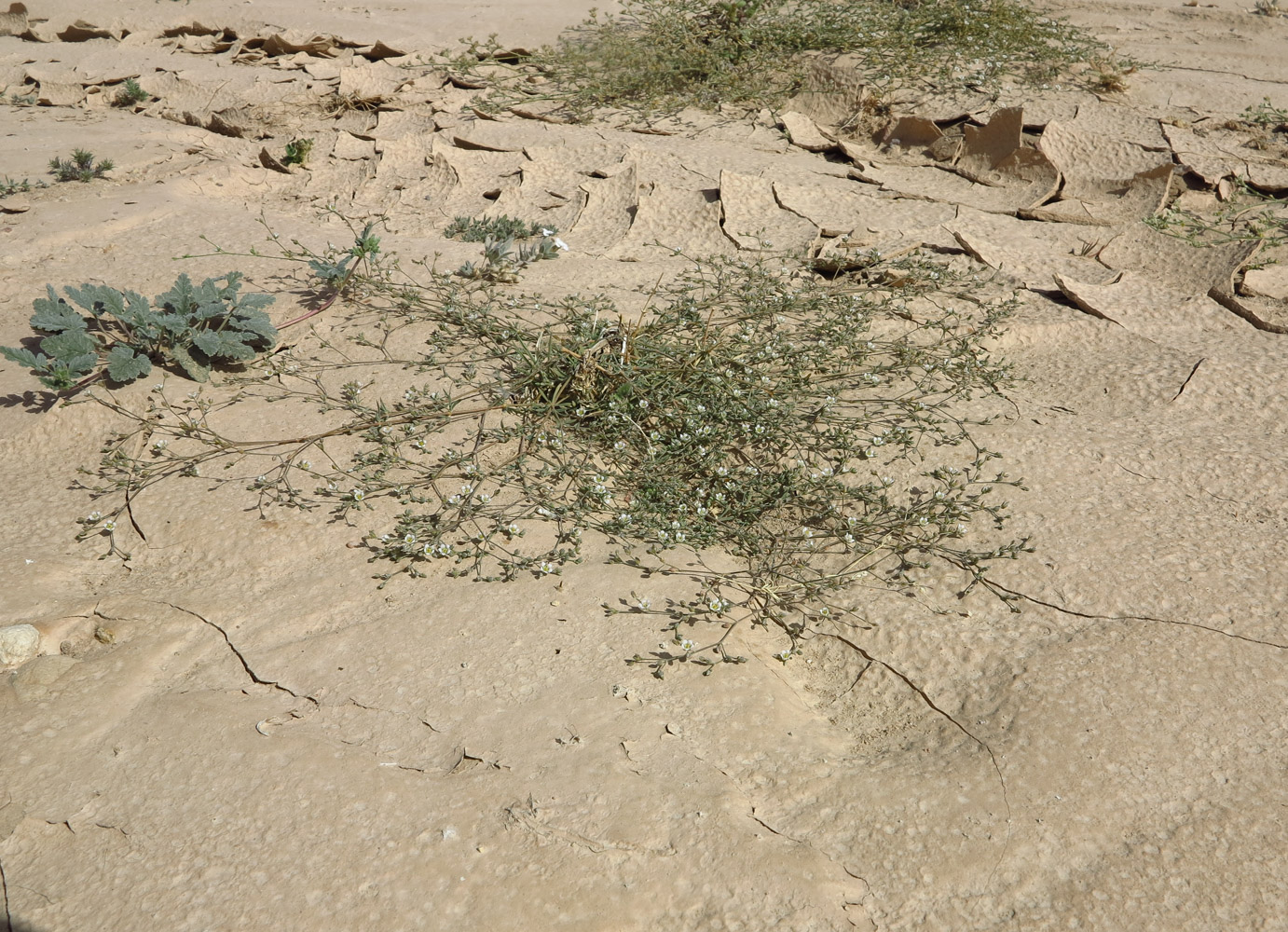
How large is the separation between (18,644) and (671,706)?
51.4 inches

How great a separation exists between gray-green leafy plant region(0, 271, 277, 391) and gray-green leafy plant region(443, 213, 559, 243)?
42.7 inches

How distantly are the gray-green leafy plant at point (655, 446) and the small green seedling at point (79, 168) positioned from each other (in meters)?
1.94

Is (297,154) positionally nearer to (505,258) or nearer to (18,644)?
(505,258)

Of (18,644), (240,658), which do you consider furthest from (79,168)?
(240,658)

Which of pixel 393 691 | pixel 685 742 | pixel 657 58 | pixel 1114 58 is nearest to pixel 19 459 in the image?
pixel 393 691

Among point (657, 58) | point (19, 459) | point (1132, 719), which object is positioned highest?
point (657, 58)

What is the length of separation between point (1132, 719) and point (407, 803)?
1.35m

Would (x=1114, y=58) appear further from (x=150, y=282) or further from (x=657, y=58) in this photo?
(x=150, y=282)

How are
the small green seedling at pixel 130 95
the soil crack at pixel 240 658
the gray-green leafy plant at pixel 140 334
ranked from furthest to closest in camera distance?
the small green seedling at pixel 130 95 → the gray-green leafy plant at pixel 140 334 → the soil crack at pixel 240 658

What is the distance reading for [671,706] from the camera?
187cm

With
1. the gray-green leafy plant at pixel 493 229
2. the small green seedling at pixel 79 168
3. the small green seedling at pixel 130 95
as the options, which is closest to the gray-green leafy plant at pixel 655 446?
the gray-green leafy plant at pixel 493 229

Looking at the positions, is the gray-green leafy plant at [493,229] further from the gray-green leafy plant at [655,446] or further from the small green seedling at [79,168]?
the small green seedling at [79,168]

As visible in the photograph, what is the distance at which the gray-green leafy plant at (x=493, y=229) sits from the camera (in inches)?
149

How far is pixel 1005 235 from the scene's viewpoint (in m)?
3.84
